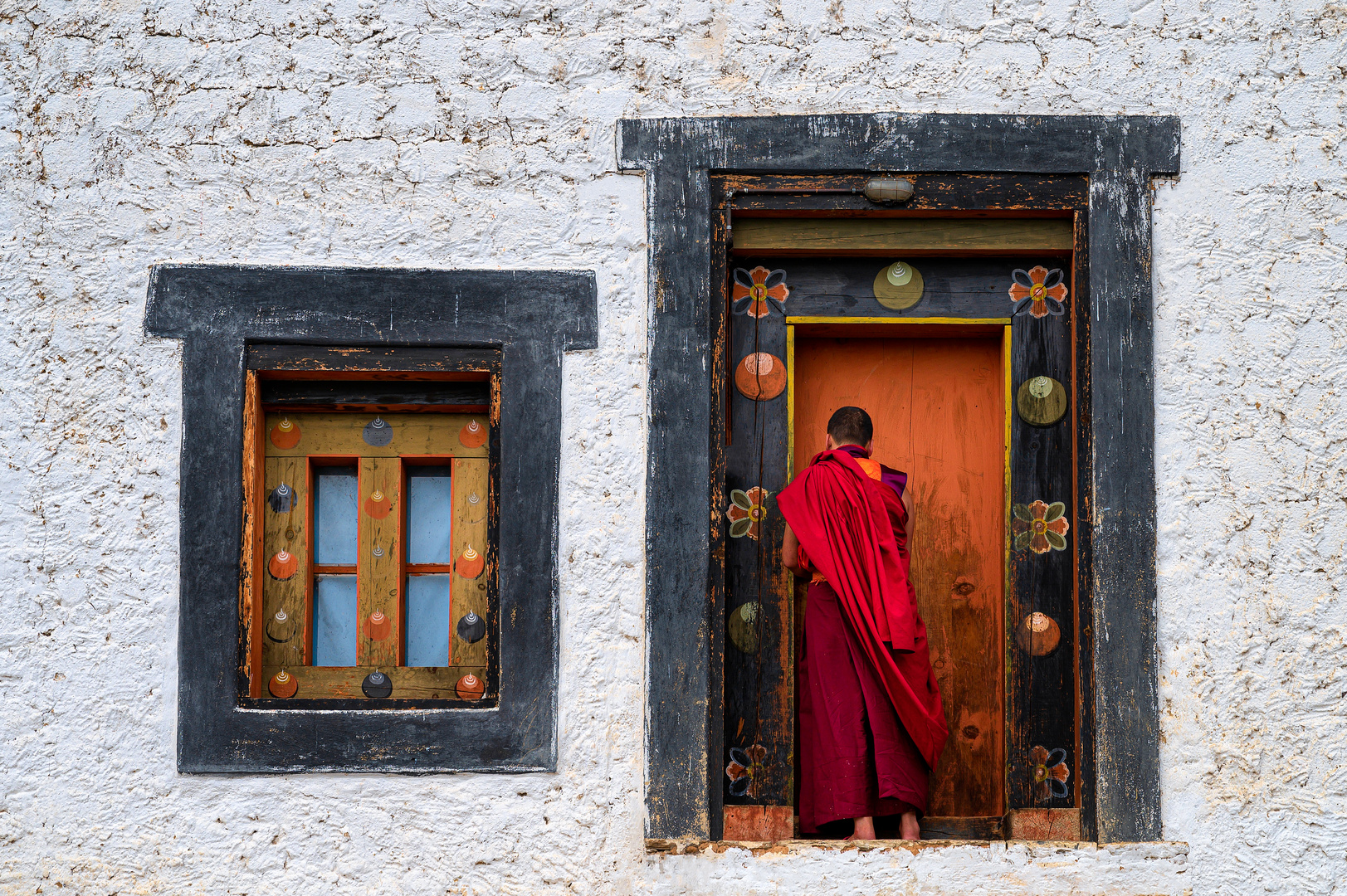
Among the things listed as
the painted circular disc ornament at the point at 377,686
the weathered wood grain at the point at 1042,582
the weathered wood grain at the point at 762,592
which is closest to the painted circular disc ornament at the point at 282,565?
the painted circular disc ornament at the point at 377,686

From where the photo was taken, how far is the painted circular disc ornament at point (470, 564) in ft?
12.9

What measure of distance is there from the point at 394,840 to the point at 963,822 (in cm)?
187

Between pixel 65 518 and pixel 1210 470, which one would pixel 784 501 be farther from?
pixel 65 518

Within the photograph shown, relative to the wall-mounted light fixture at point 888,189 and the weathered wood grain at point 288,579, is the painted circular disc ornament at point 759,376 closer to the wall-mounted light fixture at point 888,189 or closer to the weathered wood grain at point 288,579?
the wall-mounted light fixture at point 888,189

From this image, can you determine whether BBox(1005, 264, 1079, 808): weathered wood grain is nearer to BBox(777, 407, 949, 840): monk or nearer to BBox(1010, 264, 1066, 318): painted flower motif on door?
BBox(1010, 264, 1066, 318): painted flower motif on door

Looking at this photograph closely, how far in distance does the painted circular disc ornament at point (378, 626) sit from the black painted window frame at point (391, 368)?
331mm

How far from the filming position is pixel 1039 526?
391 centimetres

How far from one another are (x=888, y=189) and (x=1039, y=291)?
2.15 feet

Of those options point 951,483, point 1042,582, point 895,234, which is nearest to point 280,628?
point 951,483

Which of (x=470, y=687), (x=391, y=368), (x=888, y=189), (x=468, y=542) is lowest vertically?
(x=470, y=687)

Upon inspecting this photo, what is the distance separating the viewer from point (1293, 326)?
3711mm

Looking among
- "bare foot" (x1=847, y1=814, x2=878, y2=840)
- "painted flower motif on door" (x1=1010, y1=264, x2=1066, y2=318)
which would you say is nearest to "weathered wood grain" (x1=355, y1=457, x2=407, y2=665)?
"bare foot" (x1=847, y1=814, x2=878, y2=840)

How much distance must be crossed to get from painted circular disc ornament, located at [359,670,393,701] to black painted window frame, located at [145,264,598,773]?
0.24 metres

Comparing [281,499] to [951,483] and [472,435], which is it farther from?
[951,483]
